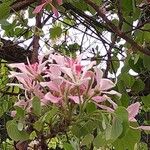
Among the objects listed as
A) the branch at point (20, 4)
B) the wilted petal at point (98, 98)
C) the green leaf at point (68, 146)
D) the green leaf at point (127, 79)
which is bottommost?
the green leaf at point (68, 146)

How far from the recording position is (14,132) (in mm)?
940

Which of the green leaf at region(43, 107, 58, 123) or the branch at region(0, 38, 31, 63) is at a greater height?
the branch at region(0, 38, 31, 63)

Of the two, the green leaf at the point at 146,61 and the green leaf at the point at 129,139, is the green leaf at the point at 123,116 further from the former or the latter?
the green leaf at the point at 146,61

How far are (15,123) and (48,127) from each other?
0.22 ft

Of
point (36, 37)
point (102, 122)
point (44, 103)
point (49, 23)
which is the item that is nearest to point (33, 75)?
point (44, 103)

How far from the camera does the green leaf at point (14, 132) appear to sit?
3.05 feet

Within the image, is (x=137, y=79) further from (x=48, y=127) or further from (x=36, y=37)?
(x=48, y=127)

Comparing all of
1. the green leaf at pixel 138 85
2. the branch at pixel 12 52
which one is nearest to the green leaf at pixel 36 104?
the green leaf at pixel 138 85

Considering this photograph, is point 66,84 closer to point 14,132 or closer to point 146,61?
point 14,132

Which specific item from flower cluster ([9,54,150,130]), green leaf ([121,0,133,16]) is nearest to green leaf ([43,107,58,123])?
flower cluster ([9,54,150,130])

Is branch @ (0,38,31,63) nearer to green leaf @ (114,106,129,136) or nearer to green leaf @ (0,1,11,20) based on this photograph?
green leaf @ (0,1,11,20)

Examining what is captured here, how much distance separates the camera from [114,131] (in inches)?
33.8

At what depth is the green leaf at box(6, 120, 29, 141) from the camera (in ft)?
3.05

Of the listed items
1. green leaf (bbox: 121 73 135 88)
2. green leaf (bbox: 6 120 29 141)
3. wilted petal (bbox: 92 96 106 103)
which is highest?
green leaf (bbox: 121 73 135 88)
